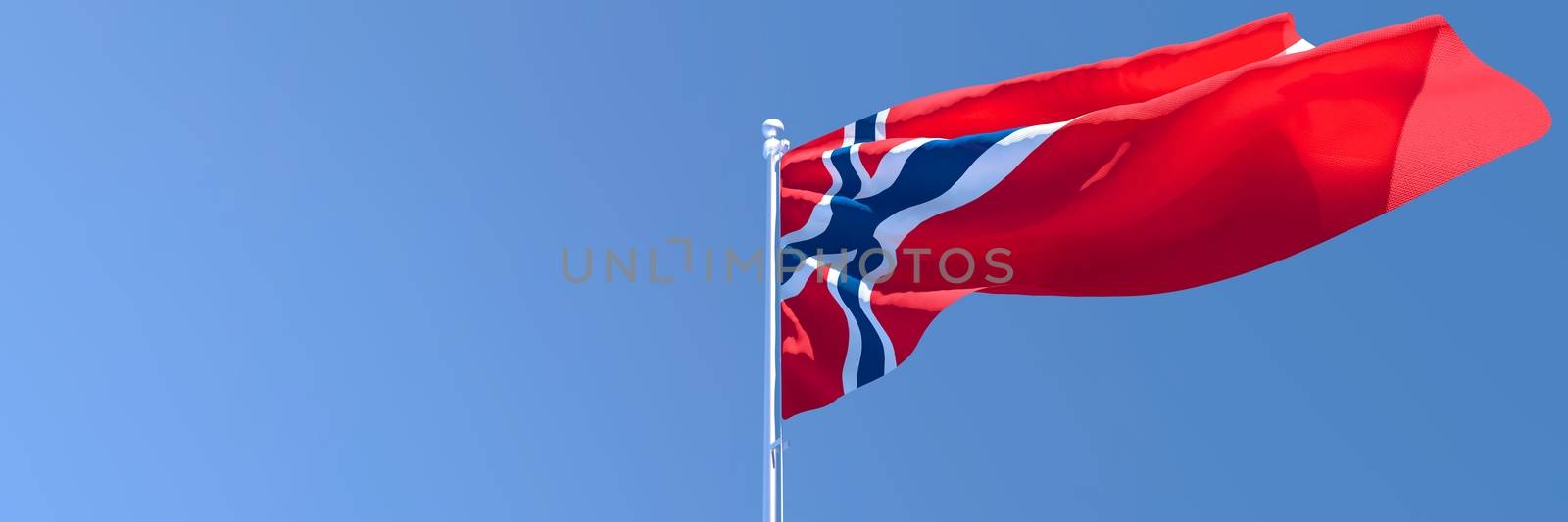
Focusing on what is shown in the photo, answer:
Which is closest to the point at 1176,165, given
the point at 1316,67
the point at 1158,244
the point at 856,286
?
the point at 1158,244

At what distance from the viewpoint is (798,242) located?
8.05m

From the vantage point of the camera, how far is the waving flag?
20.3 feet

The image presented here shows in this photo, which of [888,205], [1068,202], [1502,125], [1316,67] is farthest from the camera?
[888,205]

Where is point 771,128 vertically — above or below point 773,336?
above

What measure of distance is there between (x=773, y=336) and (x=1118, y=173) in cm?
255

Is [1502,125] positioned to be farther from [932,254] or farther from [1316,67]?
[932,254]

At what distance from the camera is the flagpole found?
23.3ft

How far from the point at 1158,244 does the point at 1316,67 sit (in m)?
1.42

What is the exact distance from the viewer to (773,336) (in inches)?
290

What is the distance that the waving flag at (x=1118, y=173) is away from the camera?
243 inches

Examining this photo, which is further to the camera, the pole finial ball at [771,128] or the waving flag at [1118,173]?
the pole finial ball at [771,128]

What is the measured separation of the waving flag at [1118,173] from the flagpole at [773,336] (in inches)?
15.3

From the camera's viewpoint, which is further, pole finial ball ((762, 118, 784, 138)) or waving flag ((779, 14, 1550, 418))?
pole finial ball ((762, 118, 784, 138))

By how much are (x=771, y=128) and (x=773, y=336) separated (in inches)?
63.8
